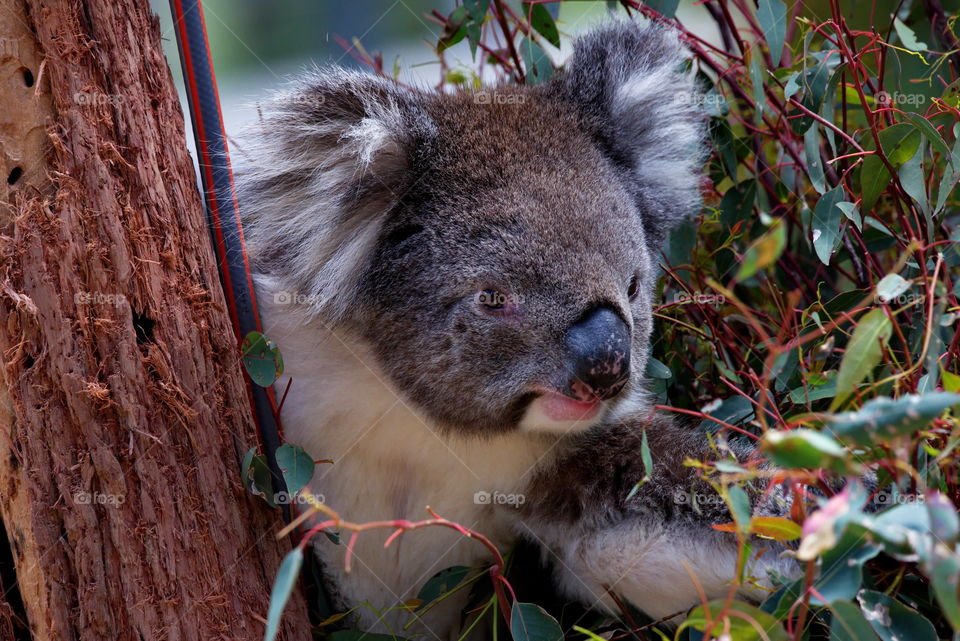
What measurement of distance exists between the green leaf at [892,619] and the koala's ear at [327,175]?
128cm

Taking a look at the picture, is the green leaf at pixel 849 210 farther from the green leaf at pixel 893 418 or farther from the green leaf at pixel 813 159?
the green leaf at pixel 893 418

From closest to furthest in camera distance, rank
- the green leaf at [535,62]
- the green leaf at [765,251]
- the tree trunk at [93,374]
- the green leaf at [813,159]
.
Answer: the green leaf at [765,251], the tree trunk at [93,374], the green leaf at [813,159], the green leaf at [535,62]

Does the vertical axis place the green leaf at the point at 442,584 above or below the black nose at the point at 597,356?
below

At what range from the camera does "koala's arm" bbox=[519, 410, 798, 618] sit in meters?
2.13

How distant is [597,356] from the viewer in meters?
1.87

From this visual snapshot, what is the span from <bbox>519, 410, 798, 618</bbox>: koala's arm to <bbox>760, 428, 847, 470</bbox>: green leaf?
105cm

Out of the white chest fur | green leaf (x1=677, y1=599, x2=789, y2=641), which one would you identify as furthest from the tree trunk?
green leaf (x1=677, y1=599, x2=789, y2=641)

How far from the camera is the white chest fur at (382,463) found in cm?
225

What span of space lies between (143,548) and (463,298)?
0.84m

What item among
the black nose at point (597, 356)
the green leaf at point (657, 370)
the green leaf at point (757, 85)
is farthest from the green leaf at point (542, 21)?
the black nose at point (597, 356)

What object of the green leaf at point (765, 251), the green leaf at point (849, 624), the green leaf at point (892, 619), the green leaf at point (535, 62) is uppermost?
the green leaf at point (535, 62)

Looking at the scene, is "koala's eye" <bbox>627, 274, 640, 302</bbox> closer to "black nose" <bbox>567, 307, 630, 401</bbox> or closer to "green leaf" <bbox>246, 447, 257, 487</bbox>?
"black nose" <bbox>567, 307, 630, 401</bbox>

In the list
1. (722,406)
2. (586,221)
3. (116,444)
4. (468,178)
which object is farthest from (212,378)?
(722,406)

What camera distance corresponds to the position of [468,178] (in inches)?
83.5
